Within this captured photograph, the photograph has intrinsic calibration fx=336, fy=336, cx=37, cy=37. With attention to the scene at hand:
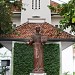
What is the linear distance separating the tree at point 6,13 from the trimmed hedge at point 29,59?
292cm

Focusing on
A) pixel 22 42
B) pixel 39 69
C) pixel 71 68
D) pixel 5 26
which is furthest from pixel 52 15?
pixel 39 69

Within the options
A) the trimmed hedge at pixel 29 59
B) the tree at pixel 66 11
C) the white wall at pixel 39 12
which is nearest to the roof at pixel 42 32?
the trimmed hedge at pixel 29 59

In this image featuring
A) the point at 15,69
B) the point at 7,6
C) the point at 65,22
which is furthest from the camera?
the point at 15,69

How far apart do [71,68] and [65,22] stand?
1654 centimetres

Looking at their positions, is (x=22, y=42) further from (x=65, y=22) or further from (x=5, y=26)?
(x=65, y=22)

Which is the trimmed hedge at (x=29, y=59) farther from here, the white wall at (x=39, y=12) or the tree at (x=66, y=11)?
the white wall at (x=39, y=12)

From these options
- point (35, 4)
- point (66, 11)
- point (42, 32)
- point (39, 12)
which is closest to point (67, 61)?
point (39, 12)

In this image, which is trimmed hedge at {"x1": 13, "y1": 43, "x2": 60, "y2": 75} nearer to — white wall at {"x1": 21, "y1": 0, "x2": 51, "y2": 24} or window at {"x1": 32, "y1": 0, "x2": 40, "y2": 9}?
white wall at {"x1": 21, "y1": 0, "x2": 51, "y2": 24}

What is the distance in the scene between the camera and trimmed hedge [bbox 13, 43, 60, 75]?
20344 millimetres

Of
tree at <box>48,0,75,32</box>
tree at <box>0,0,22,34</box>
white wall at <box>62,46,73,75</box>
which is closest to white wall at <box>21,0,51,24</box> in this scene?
white wall at <box>62,46,73,75</box>

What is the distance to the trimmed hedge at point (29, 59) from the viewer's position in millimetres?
20344

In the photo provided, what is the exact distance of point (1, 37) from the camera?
20.5 metres

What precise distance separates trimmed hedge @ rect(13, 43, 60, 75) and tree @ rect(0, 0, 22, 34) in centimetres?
292

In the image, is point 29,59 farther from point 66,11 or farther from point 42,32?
point 66,11
